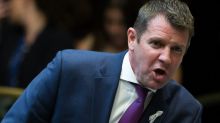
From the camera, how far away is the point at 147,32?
3.15 meters

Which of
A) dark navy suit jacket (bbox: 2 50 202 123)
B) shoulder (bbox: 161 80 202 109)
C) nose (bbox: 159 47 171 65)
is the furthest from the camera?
shoulder (bbox: 161 80 202 109)

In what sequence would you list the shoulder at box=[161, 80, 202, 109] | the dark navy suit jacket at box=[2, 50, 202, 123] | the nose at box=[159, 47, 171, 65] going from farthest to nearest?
1. the shoulder at box=[161, 80, 202, 109]
2. the dark navy suit jacket at box=[2, 50, 202, 123]
3. the nose at box=[159, 47, 171, 65]

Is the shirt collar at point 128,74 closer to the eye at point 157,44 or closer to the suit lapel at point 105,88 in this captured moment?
the suit lapel at point 105,88

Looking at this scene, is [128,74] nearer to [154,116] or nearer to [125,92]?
[125,92]

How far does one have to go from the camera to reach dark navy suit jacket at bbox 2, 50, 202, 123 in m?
3.19

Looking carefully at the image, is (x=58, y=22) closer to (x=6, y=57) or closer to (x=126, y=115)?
(x=6, y=57)

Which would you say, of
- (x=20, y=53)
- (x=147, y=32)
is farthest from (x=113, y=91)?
(x=20, y=53)

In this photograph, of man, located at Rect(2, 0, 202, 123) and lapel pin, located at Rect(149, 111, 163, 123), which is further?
lapel pin, located at Rect(149, 111, 163, 123)

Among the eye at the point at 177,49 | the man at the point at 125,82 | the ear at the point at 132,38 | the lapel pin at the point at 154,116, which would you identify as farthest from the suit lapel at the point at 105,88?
the eye at the point at 177,49

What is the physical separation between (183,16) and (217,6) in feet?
10.4

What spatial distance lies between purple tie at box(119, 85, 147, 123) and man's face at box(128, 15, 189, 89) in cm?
10

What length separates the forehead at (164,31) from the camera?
121 inches

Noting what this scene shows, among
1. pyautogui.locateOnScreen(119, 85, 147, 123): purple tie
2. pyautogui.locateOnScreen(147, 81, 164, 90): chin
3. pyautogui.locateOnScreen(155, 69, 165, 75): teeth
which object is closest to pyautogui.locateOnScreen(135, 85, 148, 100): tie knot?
pyautogui.locateOnScreen(119, 85, 147, 123): purple tie

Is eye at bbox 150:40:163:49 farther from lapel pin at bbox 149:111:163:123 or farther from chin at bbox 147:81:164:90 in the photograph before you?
lapel pin at bbox 149:111:163:123
